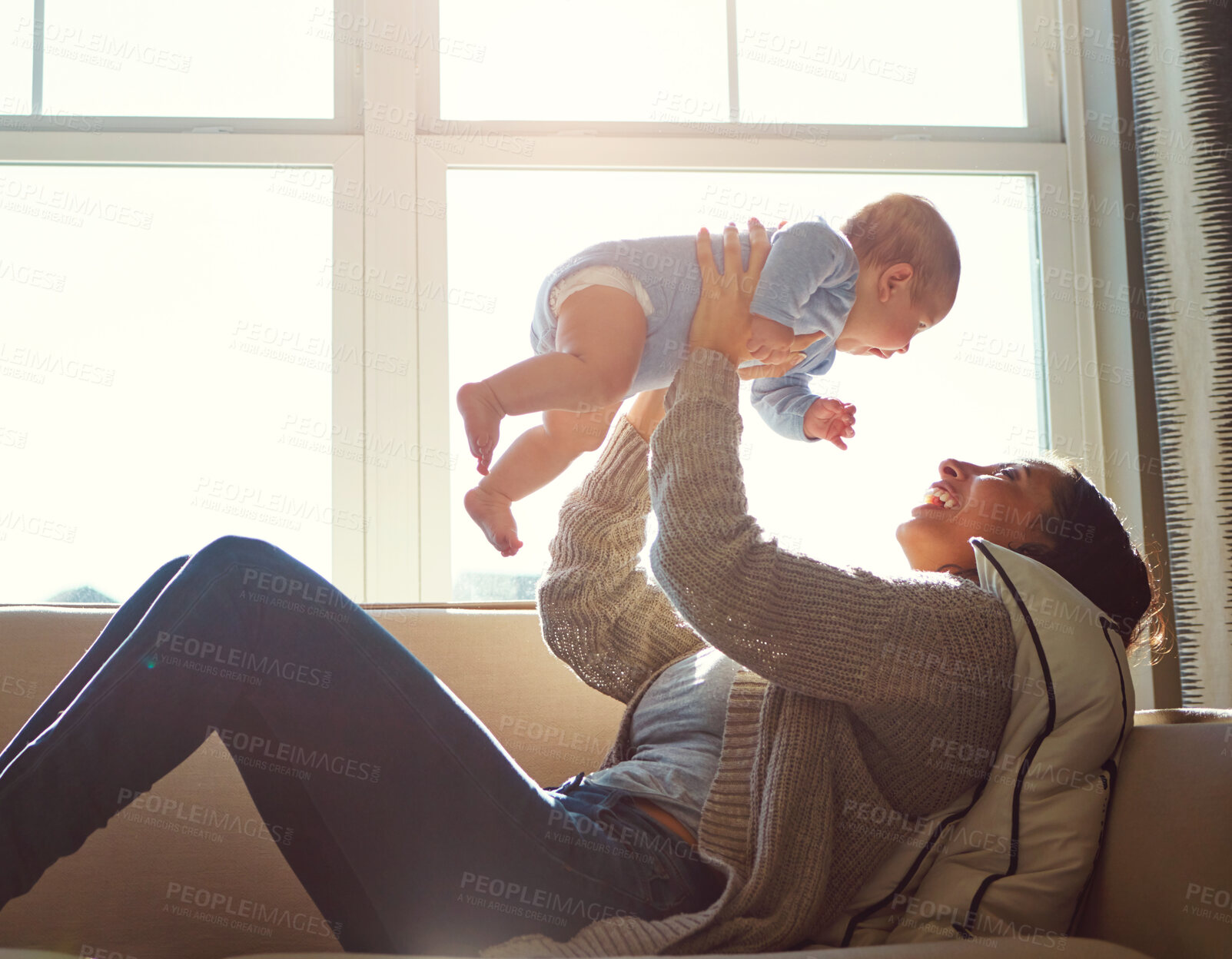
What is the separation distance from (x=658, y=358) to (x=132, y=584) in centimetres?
135

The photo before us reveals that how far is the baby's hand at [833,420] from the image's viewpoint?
1403mm

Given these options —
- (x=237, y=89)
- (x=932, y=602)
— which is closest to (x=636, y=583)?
(x=932, y=602)

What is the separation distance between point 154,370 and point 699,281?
134 centimetres

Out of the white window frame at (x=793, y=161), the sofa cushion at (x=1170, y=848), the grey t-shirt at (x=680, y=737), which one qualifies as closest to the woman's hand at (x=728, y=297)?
the grey t-shirt at (x=680, y=737)

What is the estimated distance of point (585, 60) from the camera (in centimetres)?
224

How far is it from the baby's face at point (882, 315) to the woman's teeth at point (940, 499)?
0.22 m

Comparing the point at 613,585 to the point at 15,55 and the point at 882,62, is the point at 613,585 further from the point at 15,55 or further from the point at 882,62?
the point at 15,55

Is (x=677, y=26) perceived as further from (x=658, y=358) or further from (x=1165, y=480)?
(x=1165, y=480)

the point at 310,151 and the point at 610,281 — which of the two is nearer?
the point at 610,281

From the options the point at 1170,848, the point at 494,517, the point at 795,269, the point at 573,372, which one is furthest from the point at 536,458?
the point at 1170,848

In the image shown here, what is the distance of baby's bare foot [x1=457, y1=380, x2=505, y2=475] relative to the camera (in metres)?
1.18

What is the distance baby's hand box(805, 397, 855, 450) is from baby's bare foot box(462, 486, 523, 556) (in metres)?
0.45

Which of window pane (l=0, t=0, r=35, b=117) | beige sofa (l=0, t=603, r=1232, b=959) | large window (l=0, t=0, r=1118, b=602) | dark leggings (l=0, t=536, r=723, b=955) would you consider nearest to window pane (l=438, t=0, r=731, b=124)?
large window (l=0, t=0, r=1118, b=602)

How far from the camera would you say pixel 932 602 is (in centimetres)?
106
